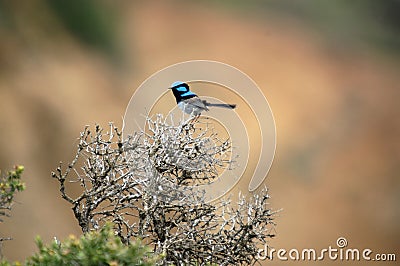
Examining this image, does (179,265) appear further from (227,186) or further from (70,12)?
(70,12)

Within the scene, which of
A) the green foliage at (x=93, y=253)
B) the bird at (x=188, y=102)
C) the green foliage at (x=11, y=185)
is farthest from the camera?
the bird at (x=188, y=102)

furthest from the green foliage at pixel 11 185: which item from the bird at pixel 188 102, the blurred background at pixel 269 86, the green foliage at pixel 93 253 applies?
the blurred background at pixel 269 86

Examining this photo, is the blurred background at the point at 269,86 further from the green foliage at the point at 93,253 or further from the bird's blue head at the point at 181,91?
the green foliage at the point at 93,253

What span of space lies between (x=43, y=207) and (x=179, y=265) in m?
1.84

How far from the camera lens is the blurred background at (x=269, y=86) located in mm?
4387

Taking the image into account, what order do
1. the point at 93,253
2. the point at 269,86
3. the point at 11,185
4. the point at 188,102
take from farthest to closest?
the point at 269,86 < the point at 188,102 < the point at 11,185 < the point at 93,253

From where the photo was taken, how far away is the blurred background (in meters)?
4.39

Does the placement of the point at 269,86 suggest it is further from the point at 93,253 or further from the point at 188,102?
the point at 93,253

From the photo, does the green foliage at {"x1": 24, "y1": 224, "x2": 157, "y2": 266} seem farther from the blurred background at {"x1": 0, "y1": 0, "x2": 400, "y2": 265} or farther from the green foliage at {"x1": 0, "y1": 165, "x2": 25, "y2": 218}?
the blurred background at {"x1": 0, "y1": 0, "x2": 400, "y2": 265}

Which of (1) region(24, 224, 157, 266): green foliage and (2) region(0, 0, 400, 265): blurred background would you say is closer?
(1) region(24, 224, 157, 266): green foliage

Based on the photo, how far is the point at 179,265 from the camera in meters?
2.77

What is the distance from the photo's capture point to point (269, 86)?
4.68 m

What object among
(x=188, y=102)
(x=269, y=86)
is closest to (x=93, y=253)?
(x=188, y=102)

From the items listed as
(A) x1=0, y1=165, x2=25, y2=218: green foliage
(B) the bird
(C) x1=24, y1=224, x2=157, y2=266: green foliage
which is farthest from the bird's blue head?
(C) x1=24, y1=224, x2=157, y2=266: green foliage
